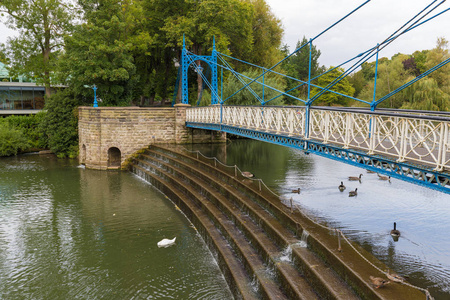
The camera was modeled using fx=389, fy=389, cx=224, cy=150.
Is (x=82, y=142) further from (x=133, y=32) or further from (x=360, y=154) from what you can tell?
(x=360, y=154)

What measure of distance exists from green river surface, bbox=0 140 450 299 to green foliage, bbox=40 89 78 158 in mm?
6376

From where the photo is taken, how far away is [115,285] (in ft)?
27.0

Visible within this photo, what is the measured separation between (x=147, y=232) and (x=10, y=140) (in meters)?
17.7

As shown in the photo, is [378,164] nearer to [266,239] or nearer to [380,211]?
[266,239]

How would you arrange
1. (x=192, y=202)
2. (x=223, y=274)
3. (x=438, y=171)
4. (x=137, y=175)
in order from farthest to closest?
(x=137, y=175), (x=192, y=202), (x=223, y=274), (x=438, y=171)

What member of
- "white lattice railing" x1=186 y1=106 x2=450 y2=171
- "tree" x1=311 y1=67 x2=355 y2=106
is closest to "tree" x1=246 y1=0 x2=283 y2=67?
"tree" x1=311 y1=67 x2=355 y2=106

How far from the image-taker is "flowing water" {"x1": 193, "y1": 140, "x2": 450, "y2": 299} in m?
8.18

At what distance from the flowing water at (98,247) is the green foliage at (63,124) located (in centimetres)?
759

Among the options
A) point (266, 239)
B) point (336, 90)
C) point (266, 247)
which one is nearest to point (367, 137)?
point (266, 239)

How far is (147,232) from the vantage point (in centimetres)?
1123

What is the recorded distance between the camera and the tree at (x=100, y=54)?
72.8 ft

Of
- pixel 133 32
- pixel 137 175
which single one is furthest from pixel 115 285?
pixel 133 32

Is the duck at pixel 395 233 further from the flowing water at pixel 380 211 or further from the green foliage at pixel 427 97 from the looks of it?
the green foliage at pixel 427 97

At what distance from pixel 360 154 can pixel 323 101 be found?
3706 centimetres
